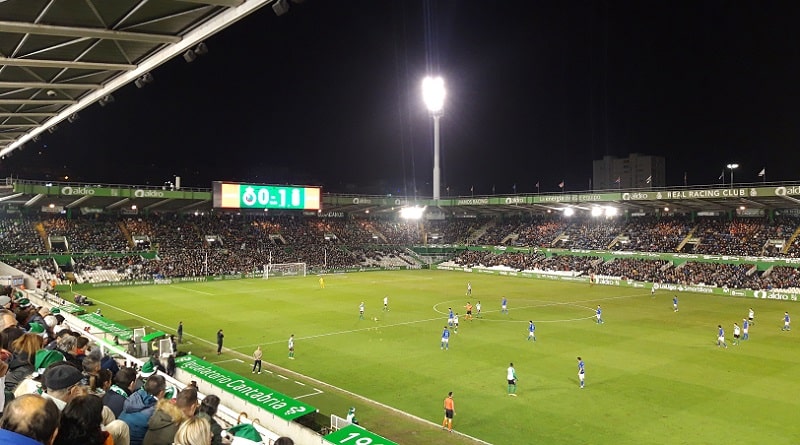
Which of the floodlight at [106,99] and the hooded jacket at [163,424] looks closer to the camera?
the hooded jacket at [163,424]

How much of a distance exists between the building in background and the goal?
3234 inches

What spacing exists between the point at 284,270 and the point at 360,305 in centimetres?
2921

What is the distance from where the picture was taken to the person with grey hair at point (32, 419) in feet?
10.5

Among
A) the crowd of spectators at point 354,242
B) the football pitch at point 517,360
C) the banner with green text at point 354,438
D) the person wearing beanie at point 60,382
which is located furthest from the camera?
the crowd of spectators at point 354,242

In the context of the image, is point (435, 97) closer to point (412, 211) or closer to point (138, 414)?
point (412, 211)

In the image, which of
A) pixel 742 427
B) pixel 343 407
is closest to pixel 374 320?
pixel 343 407

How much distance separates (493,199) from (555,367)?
52.7 m

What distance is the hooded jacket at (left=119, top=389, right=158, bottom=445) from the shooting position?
557cm

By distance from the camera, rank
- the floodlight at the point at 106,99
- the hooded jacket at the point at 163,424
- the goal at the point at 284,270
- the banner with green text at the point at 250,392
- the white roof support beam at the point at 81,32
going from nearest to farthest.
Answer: the hooded jacket at the point at 163,424 < the white roof support beam at the point at 81,32 < the banner with green text at the point at 250,392 < the floodlight at the point at 106,99 < the goal at the point at 284,270

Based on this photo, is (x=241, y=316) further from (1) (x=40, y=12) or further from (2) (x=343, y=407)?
(1) (x=40, y=12)

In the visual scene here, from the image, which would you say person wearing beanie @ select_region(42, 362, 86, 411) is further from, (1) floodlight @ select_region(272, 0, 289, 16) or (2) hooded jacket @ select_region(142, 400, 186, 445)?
(1) floodlight @ select_region(272, 0, 289, 16)

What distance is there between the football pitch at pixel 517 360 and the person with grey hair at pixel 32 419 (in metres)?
13.7

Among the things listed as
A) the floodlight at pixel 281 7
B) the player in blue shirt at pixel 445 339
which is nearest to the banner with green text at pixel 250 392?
the floodlight at pixel 281 7

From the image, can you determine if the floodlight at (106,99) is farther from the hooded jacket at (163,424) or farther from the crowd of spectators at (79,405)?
the hooded jacket at (163,424)
